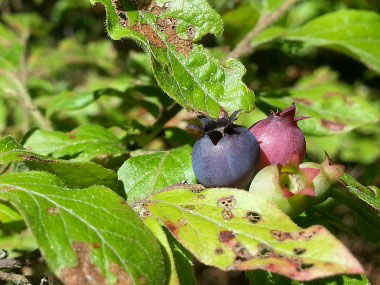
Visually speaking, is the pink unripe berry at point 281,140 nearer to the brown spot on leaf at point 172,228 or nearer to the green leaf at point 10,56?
the brown spot on leaf at point 172,228

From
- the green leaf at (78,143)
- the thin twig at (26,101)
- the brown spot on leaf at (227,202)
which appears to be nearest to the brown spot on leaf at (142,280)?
the brown spot on leaf at (227,202)

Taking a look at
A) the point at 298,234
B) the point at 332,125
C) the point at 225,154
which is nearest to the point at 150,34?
the point at 225,154

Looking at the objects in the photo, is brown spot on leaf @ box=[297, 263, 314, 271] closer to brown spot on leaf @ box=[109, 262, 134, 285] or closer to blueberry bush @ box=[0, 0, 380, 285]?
blueberry bush @ box=[0, 0, 380, 285]

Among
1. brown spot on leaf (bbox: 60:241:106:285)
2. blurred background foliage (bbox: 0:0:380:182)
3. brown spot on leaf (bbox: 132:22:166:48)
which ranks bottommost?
blurred background foliage (bbox: 0:0:380:182)

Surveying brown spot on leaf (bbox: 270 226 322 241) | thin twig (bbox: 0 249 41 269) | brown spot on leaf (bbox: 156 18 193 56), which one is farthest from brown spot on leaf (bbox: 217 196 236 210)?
thin twig (bbox: 0 249 41 269)

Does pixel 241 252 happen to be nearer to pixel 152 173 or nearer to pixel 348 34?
pixel 152 173

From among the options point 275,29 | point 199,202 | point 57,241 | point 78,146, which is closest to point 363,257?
point 275,29
